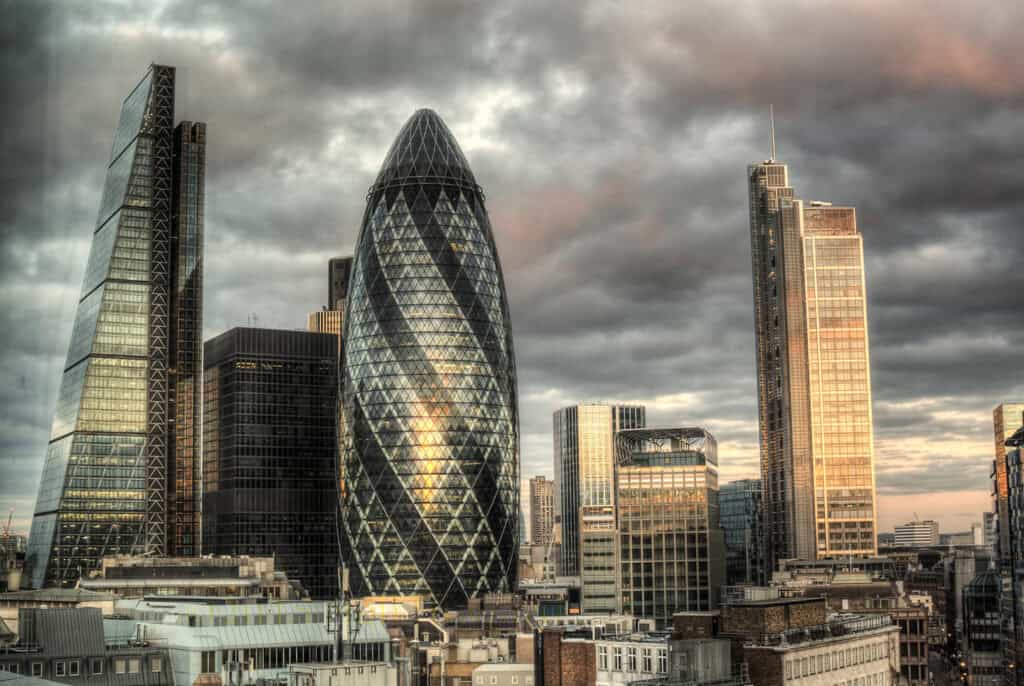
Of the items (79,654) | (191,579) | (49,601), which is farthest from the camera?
(191,579)

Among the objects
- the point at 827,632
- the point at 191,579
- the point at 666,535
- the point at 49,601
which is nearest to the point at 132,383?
the point at 191,579

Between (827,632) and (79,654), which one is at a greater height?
(827,632)

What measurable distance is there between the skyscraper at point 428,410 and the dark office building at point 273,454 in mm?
21359

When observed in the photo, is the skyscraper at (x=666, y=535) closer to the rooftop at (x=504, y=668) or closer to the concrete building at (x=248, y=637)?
the rooftop at (x=504, y=668)

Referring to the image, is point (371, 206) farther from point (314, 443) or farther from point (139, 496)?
A: point (139, 496)

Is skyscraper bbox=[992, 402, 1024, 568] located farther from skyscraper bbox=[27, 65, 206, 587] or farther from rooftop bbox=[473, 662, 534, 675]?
skyscraper bbox=[27, 65, 206, 587]

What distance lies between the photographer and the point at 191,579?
125m

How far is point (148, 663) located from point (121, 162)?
13846 cm

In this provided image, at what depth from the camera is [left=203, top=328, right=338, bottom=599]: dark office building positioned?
611 feet

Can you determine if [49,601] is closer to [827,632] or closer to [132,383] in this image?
[827,632]

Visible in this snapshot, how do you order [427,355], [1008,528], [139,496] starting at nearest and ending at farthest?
[1008,528] < [427,355] < [139,496]

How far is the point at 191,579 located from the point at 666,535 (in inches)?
2137

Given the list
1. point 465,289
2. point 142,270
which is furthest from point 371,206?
point 142,270

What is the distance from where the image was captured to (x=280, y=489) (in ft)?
618
